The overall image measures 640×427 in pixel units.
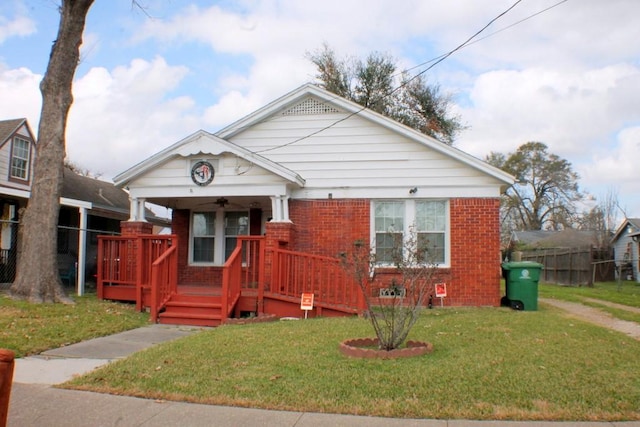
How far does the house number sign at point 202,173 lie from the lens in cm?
1252

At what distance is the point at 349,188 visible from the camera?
1313 cm

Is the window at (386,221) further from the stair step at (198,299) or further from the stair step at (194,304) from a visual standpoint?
the stair step at (194,304)

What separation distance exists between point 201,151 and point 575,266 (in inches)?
743

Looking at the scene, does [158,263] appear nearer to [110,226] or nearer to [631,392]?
[631,392]

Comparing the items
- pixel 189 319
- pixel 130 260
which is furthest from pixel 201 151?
pixel 189 319

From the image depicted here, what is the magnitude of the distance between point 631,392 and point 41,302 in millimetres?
10339

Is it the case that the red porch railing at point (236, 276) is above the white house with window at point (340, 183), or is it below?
below

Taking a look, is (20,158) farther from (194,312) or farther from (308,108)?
(194,312)

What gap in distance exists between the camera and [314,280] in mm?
11180

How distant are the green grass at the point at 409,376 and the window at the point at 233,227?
234 inches

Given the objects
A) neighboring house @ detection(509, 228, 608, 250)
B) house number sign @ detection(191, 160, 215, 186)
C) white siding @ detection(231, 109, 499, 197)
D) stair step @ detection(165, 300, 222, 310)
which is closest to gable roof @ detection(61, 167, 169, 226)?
house number sign @ detection(191, 160, 215, 186)

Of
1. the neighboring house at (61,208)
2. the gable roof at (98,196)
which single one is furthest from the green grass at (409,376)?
the gable roof at (98,196)

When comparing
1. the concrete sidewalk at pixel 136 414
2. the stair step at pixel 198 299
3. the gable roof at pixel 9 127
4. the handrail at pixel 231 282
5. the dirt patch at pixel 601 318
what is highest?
the gable roof at pixel 9 127

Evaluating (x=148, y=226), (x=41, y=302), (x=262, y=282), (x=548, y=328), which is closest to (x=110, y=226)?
(x=148, y=226)
